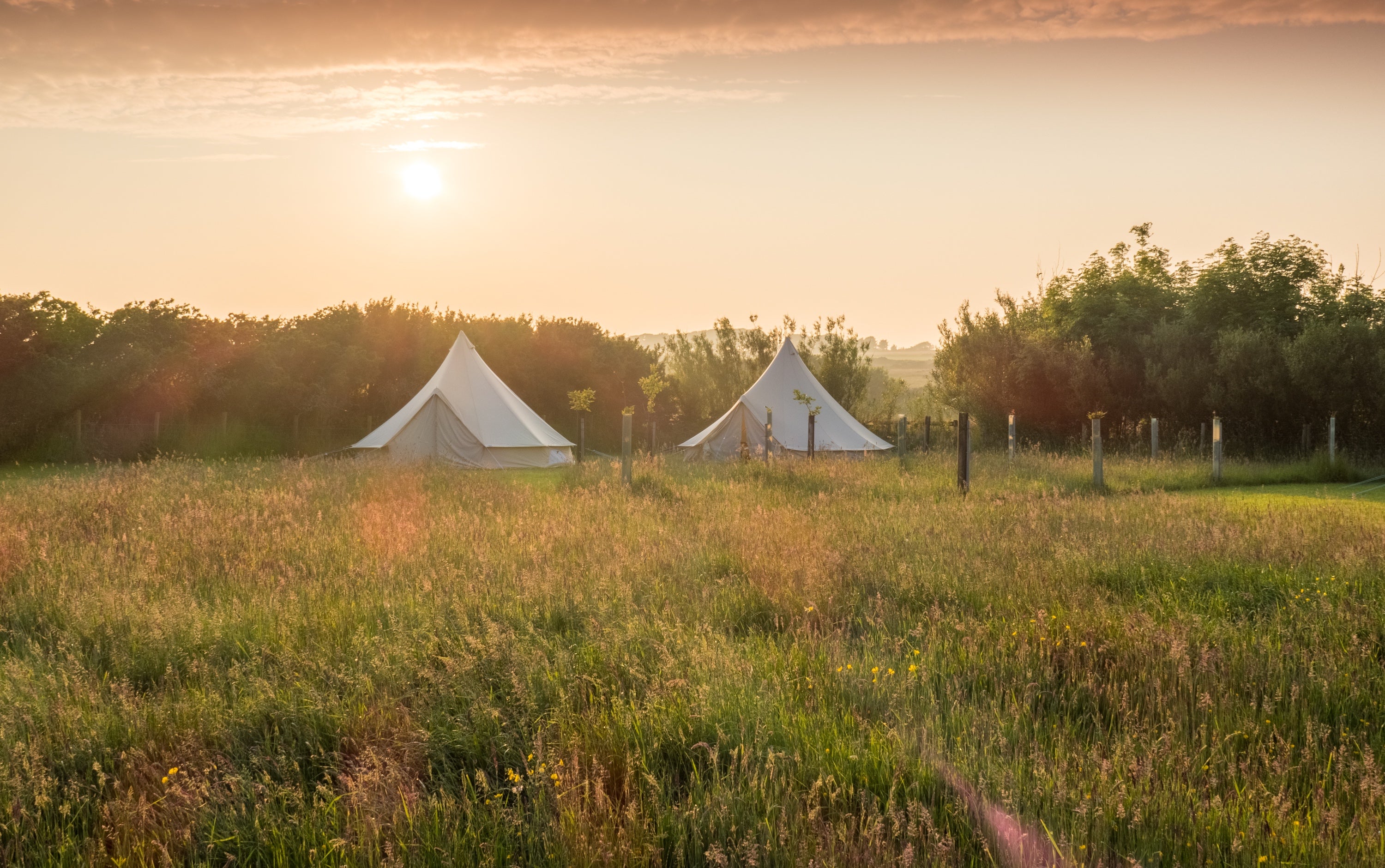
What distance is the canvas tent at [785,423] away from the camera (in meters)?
20.5

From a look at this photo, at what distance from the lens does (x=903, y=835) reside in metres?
2.30

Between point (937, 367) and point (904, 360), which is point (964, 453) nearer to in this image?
point (937, 367)

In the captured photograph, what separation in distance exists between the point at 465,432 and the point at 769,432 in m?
6.90

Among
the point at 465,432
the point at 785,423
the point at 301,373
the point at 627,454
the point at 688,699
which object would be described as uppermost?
the point at 301,373

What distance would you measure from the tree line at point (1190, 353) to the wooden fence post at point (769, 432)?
621 cm

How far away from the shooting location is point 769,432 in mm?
15031

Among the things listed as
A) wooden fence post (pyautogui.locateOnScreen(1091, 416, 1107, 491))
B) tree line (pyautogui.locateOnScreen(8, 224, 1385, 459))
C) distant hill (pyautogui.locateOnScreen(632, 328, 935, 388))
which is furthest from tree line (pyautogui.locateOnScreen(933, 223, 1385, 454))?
distant hill (pyautogui.locateOnScreen(632, 328, 935, 388))

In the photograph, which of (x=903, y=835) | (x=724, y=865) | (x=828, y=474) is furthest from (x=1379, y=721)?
(x=828, y=474)

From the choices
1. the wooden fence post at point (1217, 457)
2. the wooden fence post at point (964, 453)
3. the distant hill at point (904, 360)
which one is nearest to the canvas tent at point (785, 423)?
the wooden fence post at point (1217, 457)

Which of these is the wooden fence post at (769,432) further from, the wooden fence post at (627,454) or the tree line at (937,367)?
the tree line at (937,367)

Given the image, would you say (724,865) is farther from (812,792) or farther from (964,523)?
(964,523)

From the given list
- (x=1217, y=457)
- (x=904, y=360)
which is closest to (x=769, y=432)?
(x=1217, y=457)

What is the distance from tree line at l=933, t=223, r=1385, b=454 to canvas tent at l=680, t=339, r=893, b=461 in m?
4.58

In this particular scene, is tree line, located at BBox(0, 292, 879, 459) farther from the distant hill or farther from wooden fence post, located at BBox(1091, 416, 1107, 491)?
the distant hill
